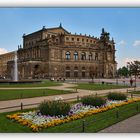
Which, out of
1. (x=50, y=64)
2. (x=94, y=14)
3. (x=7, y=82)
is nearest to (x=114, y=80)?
(x=7, y=82)

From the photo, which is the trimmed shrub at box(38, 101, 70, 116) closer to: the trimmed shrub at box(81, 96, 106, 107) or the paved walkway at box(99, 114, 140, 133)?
the paved walkway at box(99, 114, 140, 133)

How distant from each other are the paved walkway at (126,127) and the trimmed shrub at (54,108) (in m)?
1.85

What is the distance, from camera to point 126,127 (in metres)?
9.28

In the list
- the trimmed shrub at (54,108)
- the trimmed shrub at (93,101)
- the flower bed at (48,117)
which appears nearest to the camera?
the flower bed at (48,117)

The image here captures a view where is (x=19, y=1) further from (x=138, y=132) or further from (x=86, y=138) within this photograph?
(x=138, y=132)

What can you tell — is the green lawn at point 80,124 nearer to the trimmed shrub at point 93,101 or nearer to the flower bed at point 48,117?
the flower bed at point 48,117

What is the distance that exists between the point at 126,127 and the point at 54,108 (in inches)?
101

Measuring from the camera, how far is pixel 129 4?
955cm

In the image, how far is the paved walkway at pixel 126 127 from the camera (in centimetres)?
885

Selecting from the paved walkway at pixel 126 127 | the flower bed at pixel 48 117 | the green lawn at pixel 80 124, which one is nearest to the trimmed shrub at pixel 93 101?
the flower bed at pixel 48 117

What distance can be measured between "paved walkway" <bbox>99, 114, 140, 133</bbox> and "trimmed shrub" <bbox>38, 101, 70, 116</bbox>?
185cm

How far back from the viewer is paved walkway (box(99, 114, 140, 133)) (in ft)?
29.0

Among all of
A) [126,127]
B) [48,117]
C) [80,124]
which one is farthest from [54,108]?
[126,127]

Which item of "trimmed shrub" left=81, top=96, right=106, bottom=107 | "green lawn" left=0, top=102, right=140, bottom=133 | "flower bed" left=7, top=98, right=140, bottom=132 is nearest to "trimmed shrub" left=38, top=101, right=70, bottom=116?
"flower bed" left=7, top=98, right=140, bottom=132
